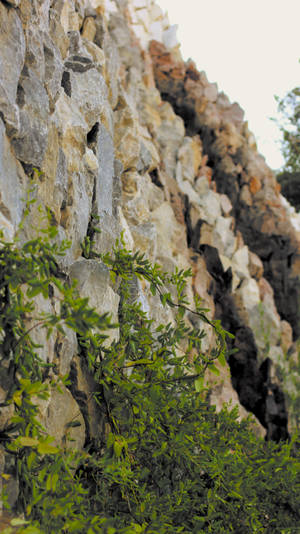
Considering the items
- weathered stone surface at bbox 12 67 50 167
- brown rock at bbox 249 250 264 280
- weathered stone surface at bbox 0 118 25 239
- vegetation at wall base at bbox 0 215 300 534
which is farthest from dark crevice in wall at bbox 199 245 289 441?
weathered stone surface at bbox 0 118 25 239

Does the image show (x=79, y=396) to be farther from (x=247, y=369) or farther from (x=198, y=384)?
(x=247, y=369)

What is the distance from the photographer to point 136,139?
430 centimetres

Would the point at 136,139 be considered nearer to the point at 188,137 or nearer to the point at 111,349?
the point at 111,349

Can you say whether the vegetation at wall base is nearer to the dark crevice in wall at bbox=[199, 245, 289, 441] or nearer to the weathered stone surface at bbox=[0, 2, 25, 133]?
the weathered stone surface at bbox=[0, 2, 25, 133]

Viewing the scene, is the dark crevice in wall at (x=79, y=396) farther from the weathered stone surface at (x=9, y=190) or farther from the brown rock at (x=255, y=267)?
the brown rock at (x=255, y=267)

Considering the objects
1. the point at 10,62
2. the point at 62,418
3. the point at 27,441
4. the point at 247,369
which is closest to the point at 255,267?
the point at 247,369

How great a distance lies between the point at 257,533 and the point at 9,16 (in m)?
2.63

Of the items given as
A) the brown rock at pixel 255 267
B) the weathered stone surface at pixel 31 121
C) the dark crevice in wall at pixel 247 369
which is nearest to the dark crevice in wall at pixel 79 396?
the weathered stone surface at pixel 31 121

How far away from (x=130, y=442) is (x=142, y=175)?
3.24 meters

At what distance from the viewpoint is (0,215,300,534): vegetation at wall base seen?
1.56 metres

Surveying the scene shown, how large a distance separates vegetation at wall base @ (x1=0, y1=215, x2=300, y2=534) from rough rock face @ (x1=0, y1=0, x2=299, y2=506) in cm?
15

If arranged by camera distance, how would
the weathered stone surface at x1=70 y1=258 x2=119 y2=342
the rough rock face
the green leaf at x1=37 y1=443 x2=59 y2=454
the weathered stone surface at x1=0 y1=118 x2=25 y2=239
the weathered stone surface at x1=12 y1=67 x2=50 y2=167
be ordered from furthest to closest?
the weathered stone surface at x1=70 y1=258 x2=119 y2=342
the rough rock face
the weathered stone surface at x1=12 y1=67 x2=50 y2=167
the weathered stone surface at x1=0 y1=118 x2=25 y2=239
the green leaf at x1=37 y1=443 x2=59 y2=454

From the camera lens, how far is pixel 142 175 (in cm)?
486

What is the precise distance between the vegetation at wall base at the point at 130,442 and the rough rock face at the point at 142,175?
150 mm
